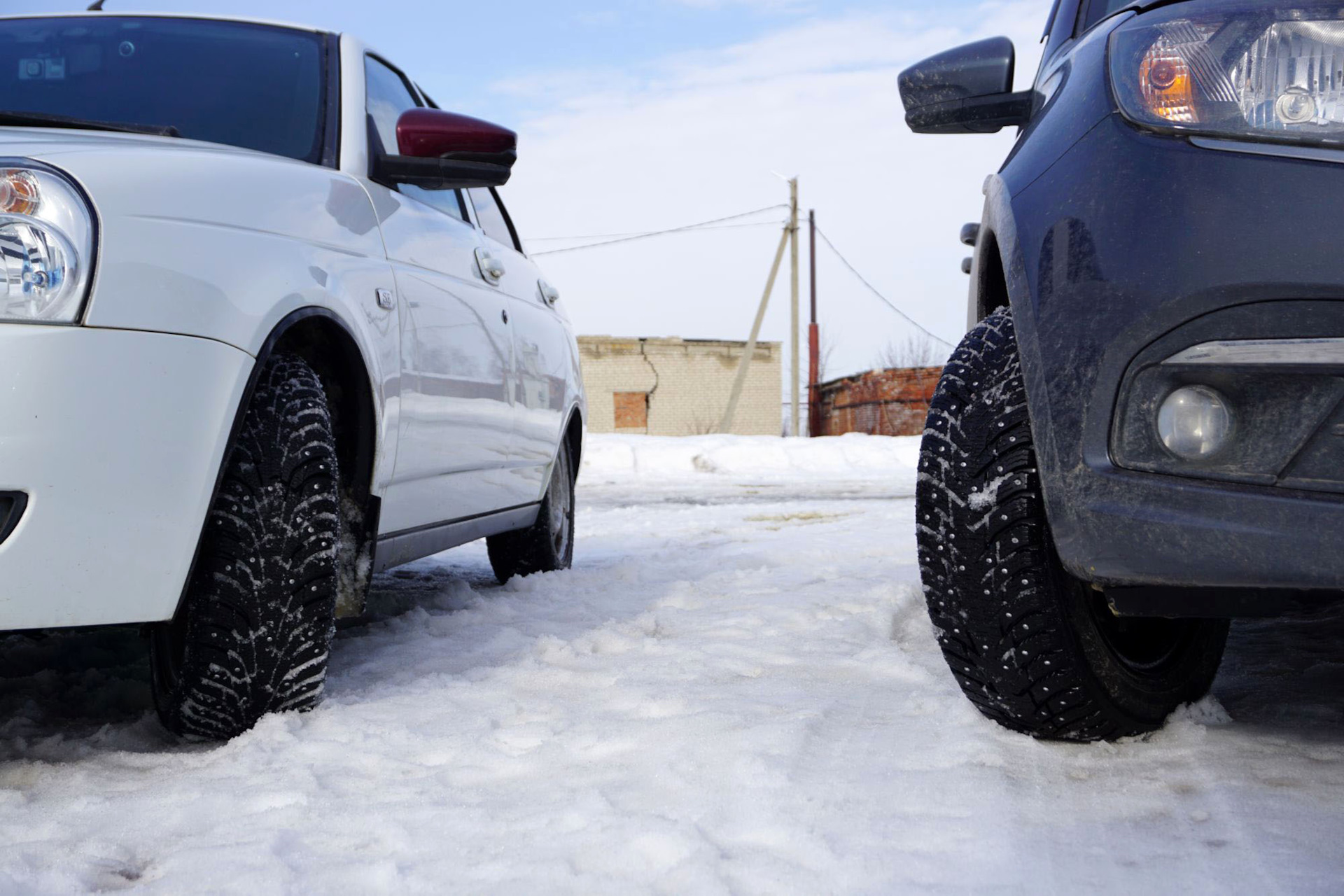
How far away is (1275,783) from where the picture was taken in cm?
184

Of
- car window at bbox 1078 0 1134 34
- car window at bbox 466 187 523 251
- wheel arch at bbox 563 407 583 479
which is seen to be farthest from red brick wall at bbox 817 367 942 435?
car window at bbox 1078 0 1134 34

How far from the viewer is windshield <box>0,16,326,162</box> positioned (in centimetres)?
284

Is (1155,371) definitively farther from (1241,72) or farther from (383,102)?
(383,102)

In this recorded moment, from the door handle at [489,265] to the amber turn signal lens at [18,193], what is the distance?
1718mm

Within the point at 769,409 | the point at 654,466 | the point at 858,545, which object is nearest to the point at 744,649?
the point at 858,545

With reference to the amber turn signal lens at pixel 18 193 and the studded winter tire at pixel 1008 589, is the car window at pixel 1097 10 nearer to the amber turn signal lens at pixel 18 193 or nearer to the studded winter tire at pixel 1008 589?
the studded winter tire at pixel 1008 589

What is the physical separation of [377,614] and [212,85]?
1625mm

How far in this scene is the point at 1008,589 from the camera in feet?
6.38

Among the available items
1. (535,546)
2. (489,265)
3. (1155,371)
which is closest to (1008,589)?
(1155,371)

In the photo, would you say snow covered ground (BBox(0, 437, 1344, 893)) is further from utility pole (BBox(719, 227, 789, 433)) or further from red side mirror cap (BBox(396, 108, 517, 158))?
utility pole (BBox(719, 227, 789, 433))

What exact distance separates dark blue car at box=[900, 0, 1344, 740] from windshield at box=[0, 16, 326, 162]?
5.81 ft

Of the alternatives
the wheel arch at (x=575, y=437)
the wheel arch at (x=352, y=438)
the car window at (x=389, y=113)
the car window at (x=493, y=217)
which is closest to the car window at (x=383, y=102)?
the car window at (x=389, y=113)

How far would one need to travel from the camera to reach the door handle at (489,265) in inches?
139

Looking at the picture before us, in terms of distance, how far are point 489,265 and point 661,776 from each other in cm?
203
